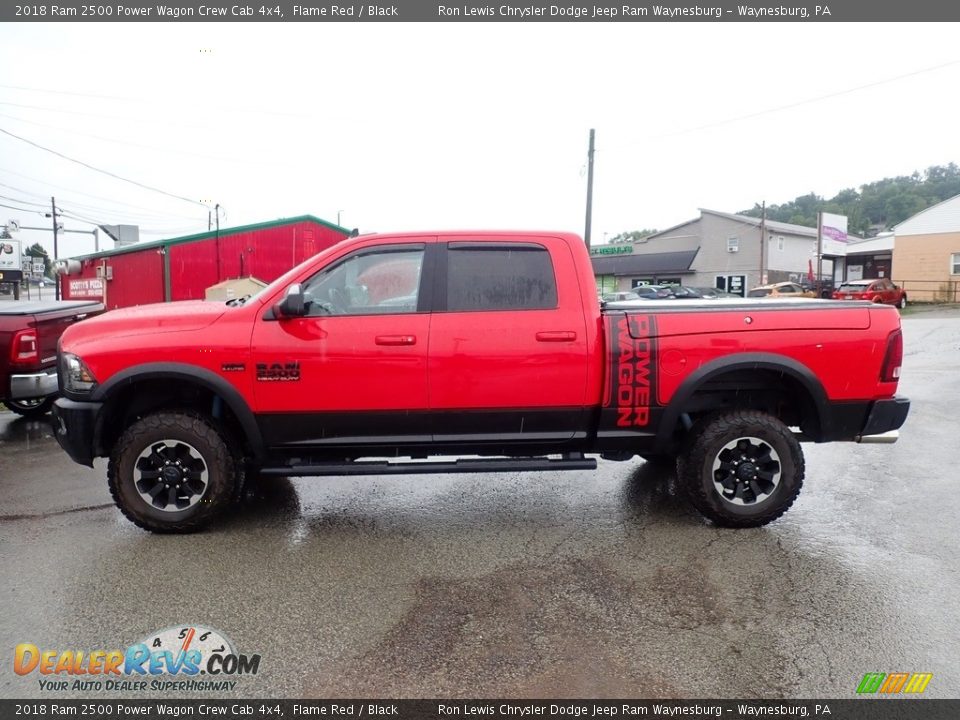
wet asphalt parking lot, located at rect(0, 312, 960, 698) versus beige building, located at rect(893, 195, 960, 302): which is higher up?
beige building, located at rect(893, 195, 960, 302)

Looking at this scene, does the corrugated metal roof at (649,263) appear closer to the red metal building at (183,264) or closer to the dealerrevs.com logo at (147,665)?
the red metal building at (183,264)

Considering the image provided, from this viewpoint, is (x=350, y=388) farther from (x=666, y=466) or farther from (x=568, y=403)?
(x=666, y=466)

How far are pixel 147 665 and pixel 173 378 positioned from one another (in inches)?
73.8

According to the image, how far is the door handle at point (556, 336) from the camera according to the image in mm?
4223

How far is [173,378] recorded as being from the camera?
4195 mm

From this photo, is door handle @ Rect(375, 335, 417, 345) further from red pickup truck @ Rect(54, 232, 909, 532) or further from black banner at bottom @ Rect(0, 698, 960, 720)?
black banner at bottom @ Rect(0, 698, 960, 720)

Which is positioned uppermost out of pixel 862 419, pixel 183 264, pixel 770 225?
pixel 770 225

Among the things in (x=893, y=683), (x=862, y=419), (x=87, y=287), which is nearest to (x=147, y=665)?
(x=893, y=683)

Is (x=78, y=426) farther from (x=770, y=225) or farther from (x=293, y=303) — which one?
(x=770, y=225)

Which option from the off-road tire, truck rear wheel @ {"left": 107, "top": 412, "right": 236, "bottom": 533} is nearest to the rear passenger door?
truck rear wheel @ {"left": 107, "top": 412, "right": 236, "bottom": 533}

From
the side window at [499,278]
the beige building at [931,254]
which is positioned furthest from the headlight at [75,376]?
the beige building at [931,254]

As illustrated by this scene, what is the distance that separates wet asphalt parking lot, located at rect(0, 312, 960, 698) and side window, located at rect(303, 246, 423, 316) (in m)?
1.52

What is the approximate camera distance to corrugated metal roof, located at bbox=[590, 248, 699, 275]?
47.2 meters

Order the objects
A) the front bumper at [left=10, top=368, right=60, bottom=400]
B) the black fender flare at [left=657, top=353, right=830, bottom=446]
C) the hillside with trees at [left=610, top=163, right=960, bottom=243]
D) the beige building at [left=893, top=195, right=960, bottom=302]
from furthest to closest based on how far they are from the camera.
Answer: the hillside with trees at [left=610, top=163, right=960, bottom=243] → the beige building at [left=893, top=195, right=960, bottom=302] → the front bumper at [left=10, top=368, right=60, bottom=400] → the black fender flare at [left=657, top=353, right=830, bottom=446]
